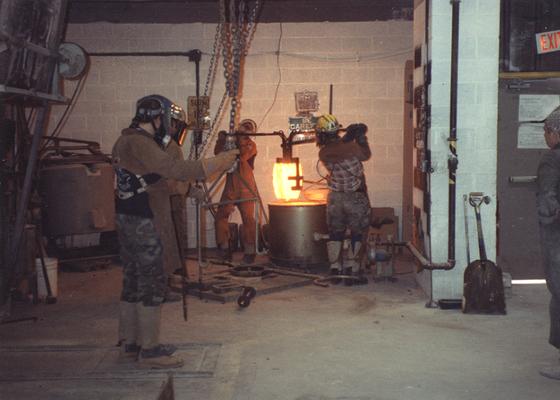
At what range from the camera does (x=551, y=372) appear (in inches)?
215

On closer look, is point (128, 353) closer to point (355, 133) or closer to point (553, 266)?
point (553, 266)

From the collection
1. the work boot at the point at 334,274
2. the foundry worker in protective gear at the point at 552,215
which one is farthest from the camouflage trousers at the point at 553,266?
the work boot at the point at 334,274

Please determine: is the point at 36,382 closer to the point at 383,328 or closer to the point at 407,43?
the point at 383,328

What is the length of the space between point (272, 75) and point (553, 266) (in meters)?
7.25

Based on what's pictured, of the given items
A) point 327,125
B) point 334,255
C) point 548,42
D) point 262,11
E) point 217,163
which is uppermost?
point 262,11

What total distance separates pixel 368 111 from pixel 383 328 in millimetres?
5658

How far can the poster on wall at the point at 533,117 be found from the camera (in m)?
8.36

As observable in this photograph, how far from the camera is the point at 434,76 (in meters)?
7.68

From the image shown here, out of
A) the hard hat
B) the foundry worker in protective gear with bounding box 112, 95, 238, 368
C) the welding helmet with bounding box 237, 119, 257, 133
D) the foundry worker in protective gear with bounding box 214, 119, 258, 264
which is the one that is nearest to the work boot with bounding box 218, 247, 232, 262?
the foundry worker in protective gear with bounding box 214, 119, 258, 264

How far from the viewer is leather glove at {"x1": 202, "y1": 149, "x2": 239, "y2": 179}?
5.71 meters

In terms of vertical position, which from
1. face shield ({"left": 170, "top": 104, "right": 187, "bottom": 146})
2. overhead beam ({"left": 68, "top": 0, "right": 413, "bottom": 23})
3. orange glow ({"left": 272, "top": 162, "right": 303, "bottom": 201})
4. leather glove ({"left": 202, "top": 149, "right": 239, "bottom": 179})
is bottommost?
orange glow ({"left": 272, "top": 162, "right": 303, "bottom": 201})

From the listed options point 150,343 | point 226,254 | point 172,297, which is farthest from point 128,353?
point 226,254

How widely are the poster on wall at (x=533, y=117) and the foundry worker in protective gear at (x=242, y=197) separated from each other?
391 centimetres

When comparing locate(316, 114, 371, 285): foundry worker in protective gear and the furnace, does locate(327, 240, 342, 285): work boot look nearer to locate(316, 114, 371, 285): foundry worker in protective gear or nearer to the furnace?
locate(316, 114, 371, 285): foundry worker in protective gear
